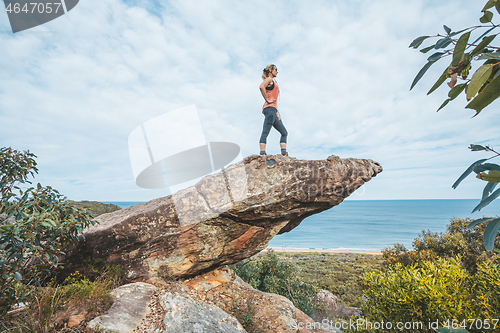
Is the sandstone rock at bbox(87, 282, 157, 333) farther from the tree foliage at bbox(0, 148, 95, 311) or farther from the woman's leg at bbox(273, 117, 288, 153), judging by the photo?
the woman's leg at bbox(273, 117, 288, 153)

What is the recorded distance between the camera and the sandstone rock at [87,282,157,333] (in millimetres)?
3973

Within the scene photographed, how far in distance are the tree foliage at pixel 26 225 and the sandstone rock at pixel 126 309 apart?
1289mm

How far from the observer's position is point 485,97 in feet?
3.54

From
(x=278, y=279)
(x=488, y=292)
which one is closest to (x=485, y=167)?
(x=488, y=292)

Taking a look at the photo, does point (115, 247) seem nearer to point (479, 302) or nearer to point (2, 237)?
point (2, 237)

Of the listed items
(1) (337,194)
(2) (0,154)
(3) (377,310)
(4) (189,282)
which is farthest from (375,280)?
(2) (0,154)

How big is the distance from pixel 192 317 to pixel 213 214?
2342 millimetres

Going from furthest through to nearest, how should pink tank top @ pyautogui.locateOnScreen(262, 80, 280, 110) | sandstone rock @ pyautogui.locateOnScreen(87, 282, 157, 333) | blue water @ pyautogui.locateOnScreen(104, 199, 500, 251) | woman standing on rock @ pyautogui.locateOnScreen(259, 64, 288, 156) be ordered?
1. blue water @ pyautogui.locateOnScreen(104, 199, 500, 251)
2. pink tank top @ pyautogui.locateOnScreen(262, 80, 280, 110)
3. woman standing on rock @ pyautogui.locateOnScreen(259, 64, 288, 156)
4. sandstone rock @ pyautogui.locateOnScreen(87, 282, 157, 333)

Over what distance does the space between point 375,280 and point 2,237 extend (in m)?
5.70

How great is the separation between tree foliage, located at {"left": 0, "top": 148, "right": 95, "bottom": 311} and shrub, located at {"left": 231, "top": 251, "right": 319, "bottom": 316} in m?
7.00

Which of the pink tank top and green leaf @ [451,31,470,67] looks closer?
green leaf @ [451,31,470,67]

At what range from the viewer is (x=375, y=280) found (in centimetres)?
401

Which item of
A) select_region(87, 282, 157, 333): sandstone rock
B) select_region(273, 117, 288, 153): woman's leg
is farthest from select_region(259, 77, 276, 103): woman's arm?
select_region(87, 282, 157, 333): sandstone rock

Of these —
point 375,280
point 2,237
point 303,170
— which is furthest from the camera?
point 303,170
